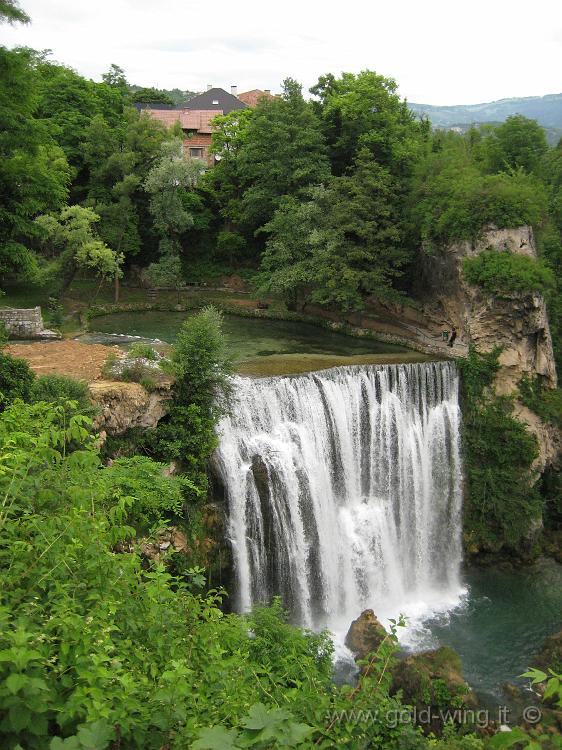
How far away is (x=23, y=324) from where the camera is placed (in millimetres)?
18828

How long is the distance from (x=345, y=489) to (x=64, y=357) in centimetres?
885

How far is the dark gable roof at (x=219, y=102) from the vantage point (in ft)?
159

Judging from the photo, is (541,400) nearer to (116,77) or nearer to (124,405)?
(124,405)

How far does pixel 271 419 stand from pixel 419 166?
13.5 metres

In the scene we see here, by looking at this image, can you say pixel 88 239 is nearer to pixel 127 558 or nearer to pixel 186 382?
pixel 186 382

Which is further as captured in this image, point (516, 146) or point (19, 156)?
point (516, 146)

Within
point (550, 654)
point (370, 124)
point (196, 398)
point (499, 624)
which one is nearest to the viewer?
point (196, 398)

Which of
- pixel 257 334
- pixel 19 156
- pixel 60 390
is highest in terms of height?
pixel 19 156

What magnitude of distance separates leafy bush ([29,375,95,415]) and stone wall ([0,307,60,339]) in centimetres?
607

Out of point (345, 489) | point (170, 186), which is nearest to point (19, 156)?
point (345, 489)

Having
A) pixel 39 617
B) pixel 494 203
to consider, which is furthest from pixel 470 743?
pixel 494 203

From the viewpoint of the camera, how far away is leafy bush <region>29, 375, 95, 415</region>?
12.8m

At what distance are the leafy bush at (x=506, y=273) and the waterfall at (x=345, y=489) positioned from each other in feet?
10.7

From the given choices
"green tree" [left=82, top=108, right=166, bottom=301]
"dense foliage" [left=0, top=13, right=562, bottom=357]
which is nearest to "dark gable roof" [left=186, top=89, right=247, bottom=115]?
"dense foliage" [left=0, top=13, right=562, bottom=357]
